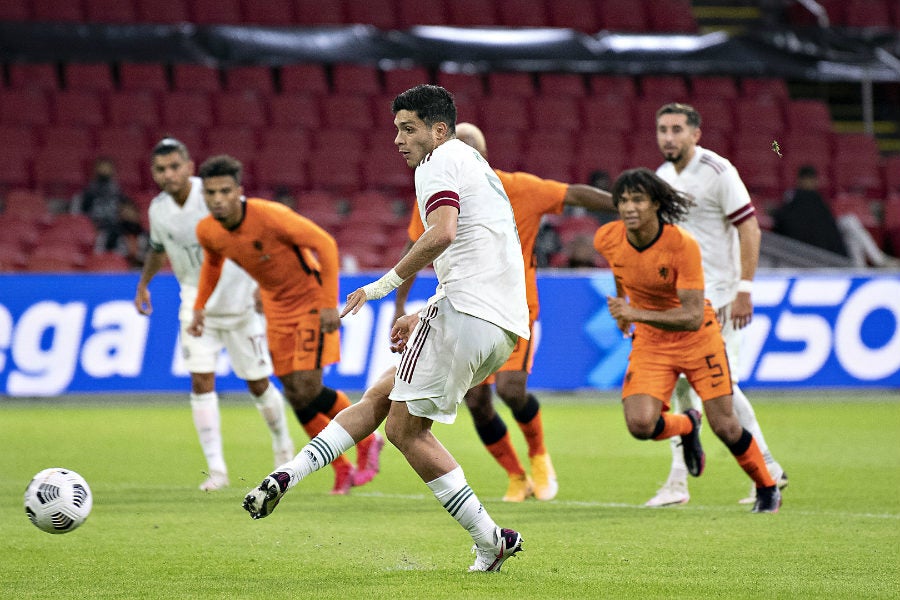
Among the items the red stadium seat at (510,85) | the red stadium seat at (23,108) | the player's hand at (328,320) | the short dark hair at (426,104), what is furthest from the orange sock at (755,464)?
the red stadium seat at (510,85)

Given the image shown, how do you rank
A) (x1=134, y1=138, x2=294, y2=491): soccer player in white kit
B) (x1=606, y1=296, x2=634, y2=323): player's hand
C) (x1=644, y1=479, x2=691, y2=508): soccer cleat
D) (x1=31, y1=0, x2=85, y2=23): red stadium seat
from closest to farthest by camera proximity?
1. (x1=606, y1=296, x2=634, y2=323): player's hand
2. (x1=644, y1=479, x2=691, y2=508): soccer cleat
3. (x1=134, y1=138, x2=294, y2=491): soccer player in white kit
4. (x1=31, y1=0, x2=85, y2=23): red stadium seat

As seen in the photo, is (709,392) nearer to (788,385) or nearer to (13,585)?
(13,585)

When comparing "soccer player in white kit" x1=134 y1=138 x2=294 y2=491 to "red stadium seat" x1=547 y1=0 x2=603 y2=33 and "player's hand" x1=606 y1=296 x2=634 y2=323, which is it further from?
"red stadium seat" x1=547 y1=0 x2=603 y2=33

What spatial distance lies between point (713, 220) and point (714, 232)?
0.08m

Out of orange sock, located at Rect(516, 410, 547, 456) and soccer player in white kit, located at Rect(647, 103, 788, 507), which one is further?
orange sock, located at Rect(516, 410, 547, 456)

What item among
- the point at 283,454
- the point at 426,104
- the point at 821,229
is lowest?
the point at 821,229

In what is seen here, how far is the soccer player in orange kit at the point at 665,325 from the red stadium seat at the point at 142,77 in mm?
12961

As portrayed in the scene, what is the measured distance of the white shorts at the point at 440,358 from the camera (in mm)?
5477

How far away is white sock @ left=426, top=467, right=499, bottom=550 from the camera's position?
18.0 ft

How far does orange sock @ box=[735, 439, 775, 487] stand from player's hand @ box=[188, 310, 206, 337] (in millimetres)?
3465

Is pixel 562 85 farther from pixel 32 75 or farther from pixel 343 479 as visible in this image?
pixel 343 479

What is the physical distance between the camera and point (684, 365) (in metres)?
7.47

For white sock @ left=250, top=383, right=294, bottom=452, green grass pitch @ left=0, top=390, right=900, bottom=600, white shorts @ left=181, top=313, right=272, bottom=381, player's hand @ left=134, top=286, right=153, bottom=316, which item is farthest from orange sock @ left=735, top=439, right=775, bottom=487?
player's hand @ left=134, top=286, right=153, bottom=316

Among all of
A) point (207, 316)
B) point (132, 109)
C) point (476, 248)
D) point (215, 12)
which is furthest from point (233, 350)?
point (215, 12)
